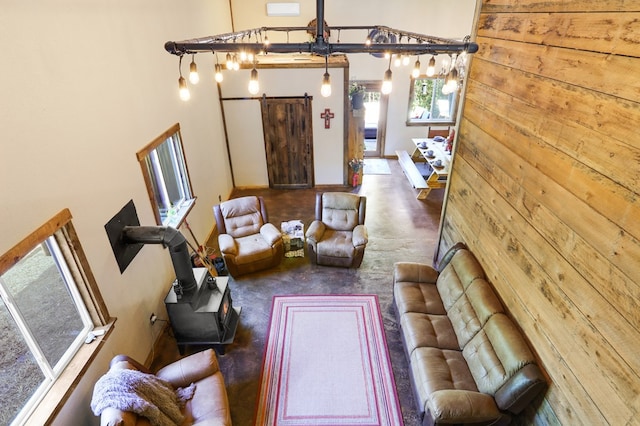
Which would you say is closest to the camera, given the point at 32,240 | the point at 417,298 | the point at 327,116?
the point at 32,240

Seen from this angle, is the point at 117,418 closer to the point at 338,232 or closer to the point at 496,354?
the point at 496,354

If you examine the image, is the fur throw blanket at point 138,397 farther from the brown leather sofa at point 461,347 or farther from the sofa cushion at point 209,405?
the brown leather sofa at point 461,347

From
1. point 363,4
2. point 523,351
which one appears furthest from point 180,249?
point 363,4

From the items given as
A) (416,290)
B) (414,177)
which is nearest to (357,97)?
(414,177)

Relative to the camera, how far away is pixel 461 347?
3.25 metres

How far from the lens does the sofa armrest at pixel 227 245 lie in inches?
184

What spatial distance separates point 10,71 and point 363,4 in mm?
6849

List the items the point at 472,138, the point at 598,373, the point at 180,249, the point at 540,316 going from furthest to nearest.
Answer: the point at 472,138
the point at 180,249
the point at 540,316
the point at 598,373

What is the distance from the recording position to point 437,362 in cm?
307

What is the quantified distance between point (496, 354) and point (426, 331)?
2.30 feet

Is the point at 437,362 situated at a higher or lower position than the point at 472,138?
lower

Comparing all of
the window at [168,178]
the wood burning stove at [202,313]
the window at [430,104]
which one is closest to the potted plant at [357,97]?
the window at [430,104]

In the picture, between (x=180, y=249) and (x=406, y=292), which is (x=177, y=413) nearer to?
(x=180, y=249)

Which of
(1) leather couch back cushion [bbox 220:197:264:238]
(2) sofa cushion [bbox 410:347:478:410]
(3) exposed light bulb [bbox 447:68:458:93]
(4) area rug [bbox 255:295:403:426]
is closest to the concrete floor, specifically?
(4) area rug [bbox 255:295:403:426]
